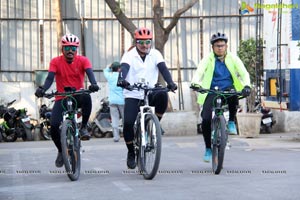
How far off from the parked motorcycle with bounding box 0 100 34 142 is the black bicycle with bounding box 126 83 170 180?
10621 mm

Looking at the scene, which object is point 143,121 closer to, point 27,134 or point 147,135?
point 147,135

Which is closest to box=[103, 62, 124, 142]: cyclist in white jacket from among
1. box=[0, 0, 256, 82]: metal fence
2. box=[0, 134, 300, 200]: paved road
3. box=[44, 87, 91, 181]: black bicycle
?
box=[0, 134, 300, 200]: paved road

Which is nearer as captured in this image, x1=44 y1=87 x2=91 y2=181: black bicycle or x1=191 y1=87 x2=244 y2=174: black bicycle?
x1=44 y1=87 x2=91 y2=181: black bicycle

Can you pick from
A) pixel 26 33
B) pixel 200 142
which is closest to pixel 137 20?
pixel 26 33

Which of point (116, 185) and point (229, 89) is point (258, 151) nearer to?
point (229, 89)

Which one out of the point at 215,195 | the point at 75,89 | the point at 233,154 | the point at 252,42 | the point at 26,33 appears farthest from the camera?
the point at 26,33

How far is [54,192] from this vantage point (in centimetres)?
855

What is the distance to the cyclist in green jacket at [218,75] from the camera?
10219 millimetres

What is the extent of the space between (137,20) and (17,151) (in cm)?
900

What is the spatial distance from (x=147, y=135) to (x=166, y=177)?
0.60 meters

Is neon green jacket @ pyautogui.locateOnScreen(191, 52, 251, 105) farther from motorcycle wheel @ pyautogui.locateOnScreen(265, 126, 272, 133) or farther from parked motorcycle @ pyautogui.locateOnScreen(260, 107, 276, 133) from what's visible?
motorcycle wheel @ pyautogui.locateOnScreen(265, 126, 272, 133)

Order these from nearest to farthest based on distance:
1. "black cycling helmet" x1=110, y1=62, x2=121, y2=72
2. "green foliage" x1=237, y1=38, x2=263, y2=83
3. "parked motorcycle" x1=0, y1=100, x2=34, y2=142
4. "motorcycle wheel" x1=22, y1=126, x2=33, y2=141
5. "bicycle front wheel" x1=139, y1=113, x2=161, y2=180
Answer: "bicycle front wheel" x1=139, y1=113, x2=161, y2=180 → "black cycling helmet" x1=110, y1=62, x2=121, y2=72 → "parked motorcycle" x1=0, y1=100, x2=34, y2=142 → "motorcycle wheel" x1=22, y1=126, x2=33, y2=141 → "green foliage" x1=237, y1=38, x2=263, y2=83

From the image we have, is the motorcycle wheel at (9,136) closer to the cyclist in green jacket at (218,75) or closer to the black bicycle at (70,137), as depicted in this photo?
the black bicycle at (70,137)

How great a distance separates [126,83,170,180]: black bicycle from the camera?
29.9 feet
